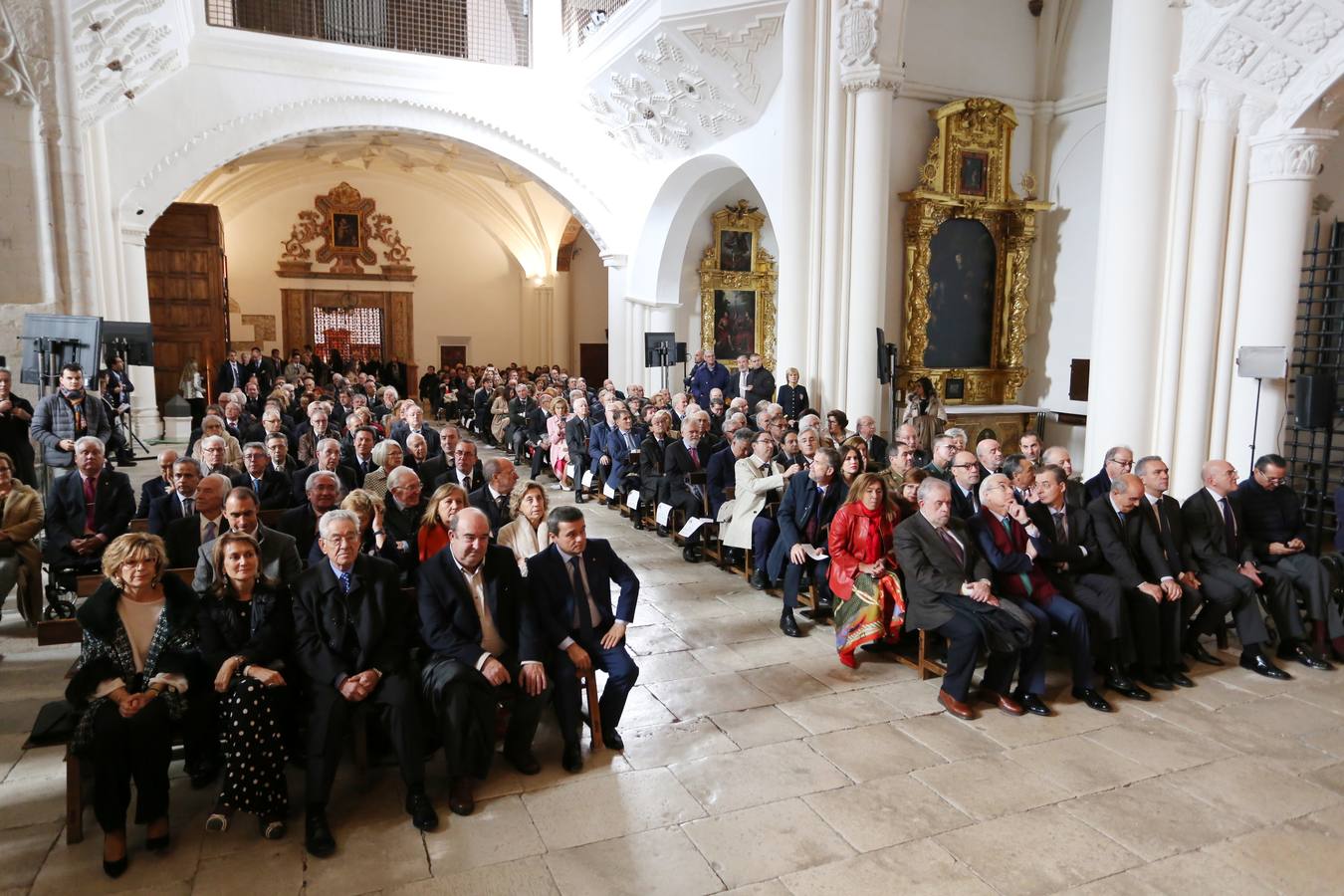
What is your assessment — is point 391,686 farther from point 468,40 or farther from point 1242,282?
point 468,40

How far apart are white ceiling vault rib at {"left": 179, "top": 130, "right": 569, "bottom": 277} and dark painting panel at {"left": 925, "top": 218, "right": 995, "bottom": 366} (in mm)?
8181

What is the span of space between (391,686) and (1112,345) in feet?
21.5

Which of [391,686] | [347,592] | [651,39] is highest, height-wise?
[651,39]

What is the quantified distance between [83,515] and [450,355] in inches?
718

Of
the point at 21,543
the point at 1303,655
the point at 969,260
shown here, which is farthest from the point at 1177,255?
the point at 21,543

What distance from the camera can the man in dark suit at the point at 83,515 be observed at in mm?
5230

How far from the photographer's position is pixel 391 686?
3.50 meters

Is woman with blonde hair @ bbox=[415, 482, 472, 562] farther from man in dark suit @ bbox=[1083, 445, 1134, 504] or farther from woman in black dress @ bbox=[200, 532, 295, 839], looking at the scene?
man in dark suit @ bbox=[1083, 445, 1134, 504]

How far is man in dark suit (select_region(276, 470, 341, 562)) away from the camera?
4.80 metres

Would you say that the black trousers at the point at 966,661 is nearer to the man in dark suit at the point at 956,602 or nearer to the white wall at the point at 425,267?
the man in dark suit at the point at 956,602

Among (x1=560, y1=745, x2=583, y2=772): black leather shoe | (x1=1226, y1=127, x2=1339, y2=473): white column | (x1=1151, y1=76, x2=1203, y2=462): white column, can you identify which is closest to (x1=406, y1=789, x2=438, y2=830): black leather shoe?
(x1=560, y1=745, x2=583, y2=772): black leather shoe

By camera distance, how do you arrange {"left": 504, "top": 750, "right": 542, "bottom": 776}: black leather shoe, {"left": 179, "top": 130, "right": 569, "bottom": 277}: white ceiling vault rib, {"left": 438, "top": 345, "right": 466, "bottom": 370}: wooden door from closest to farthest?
{"left": 504, "top": 750, "right": 542, "bottom": 776}: black leather shoe → {"left": 179, "top": 130, "right": 569, "bottom": 277}: white ceiling vault rib → {"left": 438, "top": 345, "right": 466, "bottom": 370}: wooden door

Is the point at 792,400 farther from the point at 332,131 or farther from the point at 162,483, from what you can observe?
the point at 332,131

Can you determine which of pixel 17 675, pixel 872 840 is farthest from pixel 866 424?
pixel 17 675
